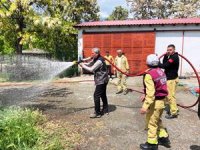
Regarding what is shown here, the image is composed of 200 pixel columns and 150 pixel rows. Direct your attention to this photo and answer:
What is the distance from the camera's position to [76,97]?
12.7m

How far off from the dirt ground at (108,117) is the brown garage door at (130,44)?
6.61 m

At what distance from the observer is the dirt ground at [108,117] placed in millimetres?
7289

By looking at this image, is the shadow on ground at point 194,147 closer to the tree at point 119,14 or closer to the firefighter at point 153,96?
the firefighter at point 153,96

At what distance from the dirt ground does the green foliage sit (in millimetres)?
754

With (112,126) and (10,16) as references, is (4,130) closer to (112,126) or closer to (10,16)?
(112,126)

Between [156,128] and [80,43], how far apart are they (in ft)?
53.4

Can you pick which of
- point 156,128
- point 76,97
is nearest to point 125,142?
point 156,128

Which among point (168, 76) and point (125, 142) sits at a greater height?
point (168, 76)

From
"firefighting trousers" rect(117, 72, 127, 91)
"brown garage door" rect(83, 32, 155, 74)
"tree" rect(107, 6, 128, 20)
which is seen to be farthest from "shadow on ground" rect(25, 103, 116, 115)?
"tree" rect(107, 6, 128, 20)

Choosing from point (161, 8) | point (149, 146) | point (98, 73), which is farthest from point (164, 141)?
point (161, 8)

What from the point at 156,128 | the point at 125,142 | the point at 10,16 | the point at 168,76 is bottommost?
the point at 125,142

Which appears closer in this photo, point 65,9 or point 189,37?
point 189,37

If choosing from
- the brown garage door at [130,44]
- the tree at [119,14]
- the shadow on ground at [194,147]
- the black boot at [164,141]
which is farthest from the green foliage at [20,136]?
the tree at [119,14]

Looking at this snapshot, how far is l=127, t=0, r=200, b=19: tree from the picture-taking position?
42844 millimetres
